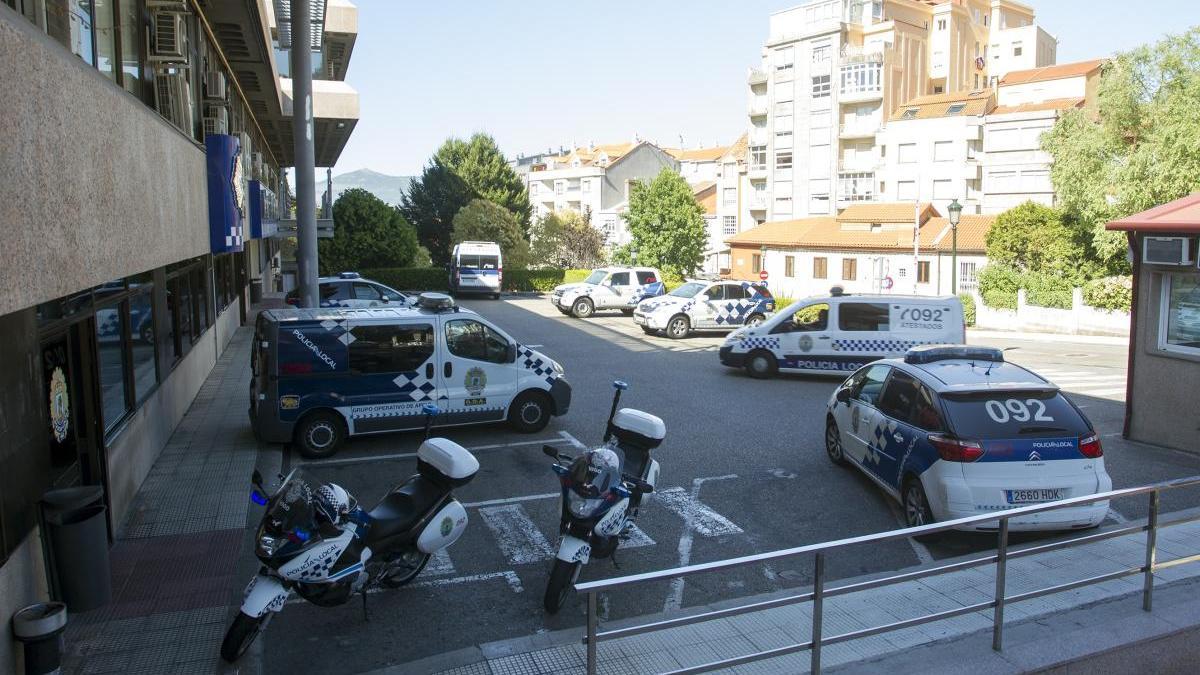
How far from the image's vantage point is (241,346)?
2220 cm

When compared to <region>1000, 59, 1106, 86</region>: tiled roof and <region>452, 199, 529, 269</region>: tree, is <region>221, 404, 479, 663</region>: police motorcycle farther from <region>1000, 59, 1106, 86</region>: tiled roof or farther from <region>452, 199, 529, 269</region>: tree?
<region>1000, 59, 1106, 86</region>: tiled roof

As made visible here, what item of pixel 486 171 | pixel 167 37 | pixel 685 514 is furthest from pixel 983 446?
pixel 486 171

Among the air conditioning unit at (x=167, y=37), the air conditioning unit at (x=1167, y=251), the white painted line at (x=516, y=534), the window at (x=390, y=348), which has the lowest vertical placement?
the white painted line at (x=516, y=534)

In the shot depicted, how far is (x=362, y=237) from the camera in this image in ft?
141

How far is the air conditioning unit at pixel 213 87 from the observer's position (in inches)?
639

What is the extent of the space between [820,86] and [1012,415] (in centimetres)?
5691

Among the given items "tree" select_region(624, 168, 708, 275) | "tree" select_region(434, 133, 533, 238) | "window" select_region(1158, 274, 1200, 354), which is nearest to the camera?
"window" select_region(1158, 274, 1200, 354)

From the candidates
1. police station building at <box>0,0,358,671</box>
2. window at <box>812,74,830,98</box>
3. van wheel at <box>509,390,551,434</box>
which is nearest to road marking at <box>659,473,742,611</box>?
van wheel at <box>509,390,551,434</box>

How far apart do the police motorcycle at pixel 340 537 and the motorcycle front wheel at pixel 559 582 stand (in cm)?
87

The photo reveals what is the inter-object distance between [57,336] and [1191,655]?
839 cm

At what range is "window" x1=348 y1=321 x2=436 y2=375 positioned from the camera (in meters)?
11.5

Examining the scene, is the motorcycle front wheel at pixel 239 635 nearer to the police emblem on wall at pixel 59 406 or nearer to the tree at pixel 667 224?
the police emblem on wall at pixel 59 406

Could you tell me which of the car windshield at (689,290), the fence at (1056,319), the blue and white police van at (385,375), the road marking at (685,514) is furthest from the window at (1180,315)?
the fence at (1056,319)

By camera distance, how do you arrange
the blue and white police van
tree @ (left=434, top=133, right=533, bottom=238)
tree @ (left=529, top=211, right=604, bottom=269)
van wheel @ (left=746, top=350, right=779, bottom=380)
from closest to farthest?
1. the blue and white police van
2. van wheel @ (left=746, top=350, right=779, bottom=380)
3. tree @ (left=529, top=211, right=604, bottom=269)
4. tree @ (left=434, top=133, right=533, bottom=238)
